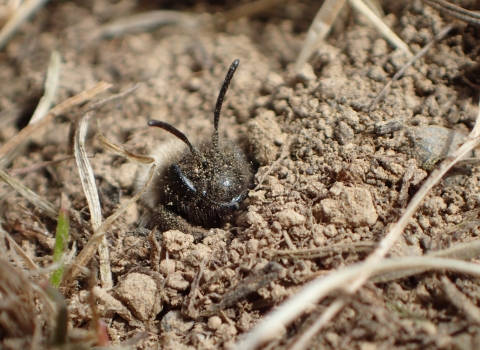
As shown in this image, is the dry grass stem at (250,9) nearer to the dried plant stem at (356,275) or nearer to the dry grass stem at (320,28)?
the dry grass stem at (320,28)

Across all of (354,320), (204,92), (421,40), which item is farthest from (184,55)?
(354,320)

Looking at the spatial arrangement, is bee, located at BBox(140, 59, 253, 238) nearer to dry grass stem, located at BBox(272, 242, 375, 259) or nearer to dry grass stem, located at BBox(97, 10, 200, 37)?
dry grass stem, located at BBox(272, 242, 375, 259)

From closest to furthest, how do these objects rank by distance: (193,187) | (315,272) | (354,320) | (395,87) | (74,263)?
(354,320), (315,272), (74,263), (193,187), (395,87)

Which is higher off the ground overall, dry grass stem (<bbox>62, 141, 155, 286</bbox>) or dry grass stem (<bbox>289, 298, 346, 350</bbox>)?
dry grass stem (<bbox>289, 298, 346, 350</bbox>)

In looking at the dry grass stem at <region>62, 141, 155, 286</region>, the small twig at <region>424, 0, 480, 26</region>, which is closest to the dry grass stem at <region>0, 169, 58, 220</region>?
the dry grass stem at <region>62, 141, 155, 286</region>

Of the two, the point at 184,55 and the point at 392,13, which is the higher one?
the point at 392,13

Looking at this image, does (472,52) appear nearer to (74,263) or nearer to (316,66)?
(316,66)
